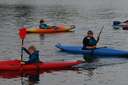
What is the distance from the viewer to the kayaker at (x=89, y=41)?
2847cm

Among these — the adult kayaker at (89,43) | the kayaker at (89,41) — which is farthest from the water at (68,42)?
the kayaker at (89,41)

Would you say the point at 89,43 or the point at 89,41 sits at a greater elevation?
the point at 89,41

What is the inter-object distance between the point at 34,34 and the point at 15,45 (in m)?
6.76

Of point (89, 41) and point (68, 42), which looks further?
point (68, 42)

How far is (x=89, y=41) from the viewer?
28516mm

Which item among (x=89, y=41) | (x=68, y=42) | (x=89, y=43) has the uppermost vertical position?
(x=89, y=41)

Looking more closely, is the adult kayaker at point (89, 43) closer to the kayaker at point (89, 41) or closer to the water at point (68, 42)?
the kayaker at point (89, 41)

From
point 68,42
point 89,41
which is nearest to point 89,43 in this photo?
point 89,41

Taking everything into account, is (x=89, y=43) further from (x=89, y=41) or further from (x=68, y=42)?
(x=68, y=42)

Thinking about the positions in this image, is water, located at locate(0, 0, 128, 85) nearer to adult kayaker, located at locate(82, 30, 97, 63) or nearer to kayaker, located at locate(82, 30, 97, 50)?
adult kayaker, located at locate(82, 30, 97, 63)

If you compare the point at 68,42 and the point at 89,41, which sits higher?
the point at 89,41

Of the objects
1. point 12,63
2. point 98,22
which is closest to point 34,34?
point 98,22

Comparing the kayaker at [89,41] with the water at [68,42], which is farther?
the kayaker at [89,41]

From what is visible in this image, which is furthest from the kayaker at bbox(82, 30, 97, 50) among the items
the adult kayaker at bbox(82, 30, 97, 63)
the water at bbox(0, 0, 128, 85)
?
the water at bbox(0, 0, 128, 85)
